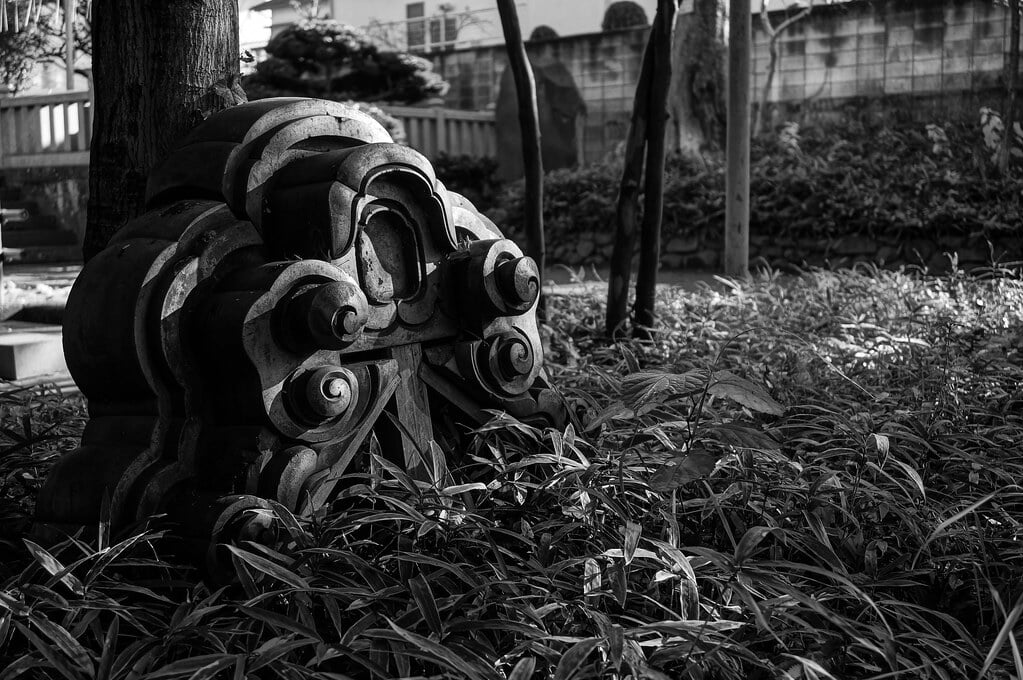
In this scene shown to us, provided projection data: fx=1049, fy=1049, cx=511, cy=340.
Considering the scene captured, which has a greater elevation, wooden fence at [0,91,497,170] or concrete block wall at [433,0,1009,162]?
concrete block wall at [433,0,1009,162]

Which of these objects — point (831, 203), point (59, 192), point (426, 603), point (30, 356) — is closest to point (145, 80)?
point (426, 603)

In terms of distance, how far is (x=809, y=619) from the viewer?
6.57ft

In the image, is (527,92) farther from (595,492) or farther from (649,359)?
(595,492)

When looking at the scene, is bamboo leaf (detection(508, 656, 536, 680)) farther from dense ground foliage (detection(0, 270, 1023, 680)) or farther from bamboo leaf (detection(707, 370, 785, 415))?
bamboo leaf (detection(707, 370, 785, 415))

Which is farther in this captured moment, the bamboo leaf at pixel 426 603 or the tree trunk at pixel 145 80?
the tree trunk at pixel 145 80

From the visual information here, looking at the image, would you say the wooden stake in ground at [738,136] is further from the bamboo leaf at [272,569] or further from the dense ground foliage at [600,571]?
the bamboo leaf at [272,569]

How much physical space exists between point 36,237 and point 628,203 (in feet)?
32.2

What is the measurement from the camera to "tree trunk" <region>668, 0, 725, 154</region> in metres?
13.0

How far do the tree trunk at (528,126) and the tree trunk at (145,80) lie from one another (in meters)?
2.45

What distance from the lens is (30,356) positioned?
218 inches

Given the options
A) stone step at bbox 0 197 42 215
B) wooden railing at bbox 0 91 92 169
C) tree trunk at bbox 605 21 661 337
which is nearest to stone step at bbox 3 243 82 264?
stone step at bbox 0 197 42 215

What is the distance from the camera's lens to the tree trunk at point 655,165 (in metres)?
4.97

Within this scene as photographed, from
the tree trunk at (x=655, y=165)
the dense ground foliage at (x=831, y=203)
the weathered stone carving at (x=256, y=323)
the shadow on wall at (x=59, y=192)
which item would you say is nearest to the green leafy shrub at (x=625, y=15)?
the dense ground foliage at (x=831, y=203)

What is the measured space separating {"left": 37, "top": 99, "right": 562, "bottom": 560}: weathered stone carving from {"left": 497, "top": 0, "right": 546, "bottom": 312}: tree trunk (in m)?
2.72
